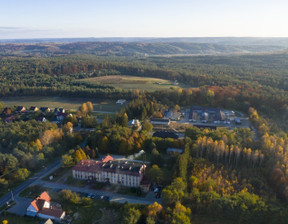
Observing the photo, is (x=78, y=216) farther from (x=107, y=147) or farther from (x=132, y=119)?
(x=132, y=119)

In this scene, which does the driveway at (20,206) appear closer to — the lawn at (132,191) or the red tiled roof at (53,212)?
the red tiled roof at (53,212)

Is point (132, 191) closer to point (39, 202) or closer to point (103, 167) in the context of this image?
point (103, 167)

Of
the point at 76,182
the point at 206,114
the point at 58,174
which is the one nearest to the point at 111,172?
the point at 76,182

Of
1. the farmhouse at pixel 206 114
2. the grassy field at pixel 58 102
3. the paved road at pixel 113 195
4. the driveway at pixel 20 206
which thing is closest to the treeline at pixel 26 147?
the paved road at pixel 113 195

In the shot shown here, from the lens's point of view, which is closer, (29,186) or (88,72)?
(29,186)

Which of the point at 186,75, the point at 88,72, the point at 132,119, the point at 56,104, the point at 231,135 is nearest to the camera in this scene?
the point at 231,135

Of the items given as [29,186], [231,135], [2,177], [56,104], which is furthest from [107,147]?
[56,104]

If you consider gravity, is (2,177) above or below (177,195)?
below
